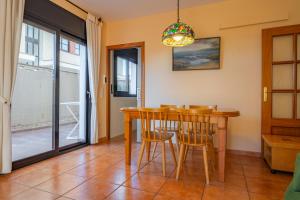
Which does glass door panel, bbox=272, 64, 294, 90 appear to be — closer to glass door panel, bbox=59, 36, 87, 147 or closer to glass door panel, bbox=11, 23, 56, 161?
glass door panel, bbox=59, 36, 87, 147

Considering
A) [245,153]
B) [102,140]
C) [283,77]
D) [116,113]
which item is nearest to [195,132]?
[245,153]

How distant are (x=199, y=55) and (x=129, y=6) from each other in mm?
1574

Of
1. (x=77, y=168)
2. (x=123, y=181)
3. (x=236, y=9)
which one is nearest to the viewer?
(x=123, y=181)

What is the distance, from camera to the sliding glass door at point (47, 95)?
8.86ft

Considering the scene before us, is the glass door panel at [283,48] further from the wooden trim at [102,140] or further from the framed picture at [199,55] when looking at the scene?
the wooden trim at [102,140]

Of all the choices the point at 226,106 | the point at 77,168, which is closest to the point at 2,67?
the point at 77,168

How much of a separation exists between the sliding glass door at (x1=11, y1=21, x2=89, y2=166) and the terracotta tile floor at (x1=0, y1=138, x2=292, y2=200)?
1.52 ft

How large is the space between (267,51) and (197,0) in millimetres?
1431

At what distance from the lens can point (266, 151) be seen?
2754 mm

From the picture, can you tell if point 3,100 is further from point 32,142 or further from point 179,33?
point 179,33

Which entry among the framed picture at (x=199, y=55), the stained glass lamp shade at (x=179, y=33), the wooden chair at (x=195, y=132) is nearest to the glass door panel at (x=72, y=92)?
the framed picture at (x=199, y=55)

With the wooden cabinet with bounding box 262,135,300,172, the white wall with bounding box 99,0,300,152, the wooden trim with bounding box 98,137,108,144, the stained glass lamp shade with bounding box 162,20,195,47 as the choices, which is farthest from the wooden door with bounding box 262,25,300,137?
the wooden trim with bounding box 98,137,108,144

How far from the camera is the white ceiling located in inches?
129

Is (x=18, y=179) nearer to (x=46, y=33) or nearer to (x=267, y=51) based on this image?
(x=46, y=33)
